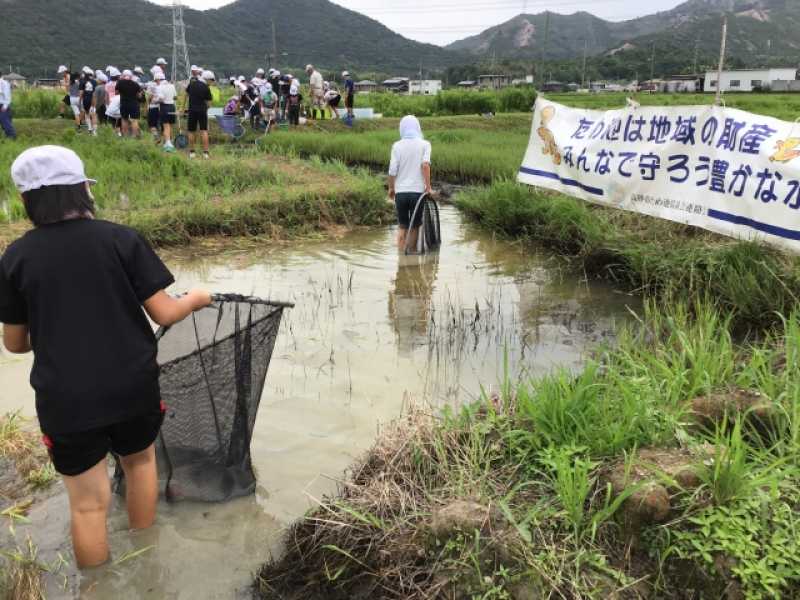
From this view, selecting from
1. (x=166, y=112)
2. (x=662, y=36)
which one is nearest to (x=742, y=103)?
(x=166, y=112)

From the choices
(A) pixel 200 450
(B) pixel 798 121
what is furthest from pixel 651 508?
(B) pixel 798 121

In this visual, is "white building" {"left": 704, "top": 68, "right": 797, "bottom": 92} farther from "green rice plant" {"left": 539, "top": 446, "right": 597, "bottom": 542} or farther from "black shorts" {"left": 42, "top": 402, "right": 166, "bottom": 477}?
"black shorts" {"left": 42, "top": 402, "right": 166, "bottom": 477}

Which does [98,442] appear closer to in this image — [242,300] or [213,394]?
[213,394]

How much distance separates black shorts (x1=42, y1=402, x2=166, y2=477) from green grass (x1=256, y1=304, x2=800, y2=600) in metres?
0.65

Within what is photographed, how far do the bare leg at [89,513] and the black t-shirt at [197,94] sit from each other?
9.93m

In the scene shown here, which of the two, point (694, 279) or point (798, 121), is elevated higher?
point (798, 121)

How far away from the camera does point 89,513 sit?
87.7 inches

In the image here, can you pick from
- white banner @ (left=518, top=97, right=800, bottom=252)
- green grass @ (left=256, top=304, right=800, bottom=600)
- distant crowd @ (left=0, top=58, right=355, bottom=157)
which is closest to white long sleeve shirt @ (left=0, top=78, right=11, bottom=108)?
distant crowd @ (left=0, top=58, right=355, bottom=157)

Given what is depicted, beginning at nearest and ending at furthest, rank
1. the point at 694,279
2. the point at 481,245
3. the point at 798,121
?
the point at 798,121 → the point at 694,279 → the point at 481,245

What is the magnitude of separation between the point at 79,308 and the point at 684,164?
194 inches

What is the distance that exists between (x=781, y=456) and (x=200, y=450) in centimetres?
220

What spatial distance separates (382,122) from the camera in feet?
66.5

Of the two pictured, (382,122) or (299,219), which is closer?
(299,219)

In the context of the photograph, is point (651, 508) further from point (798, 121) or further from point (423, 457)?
point (798, 121)
